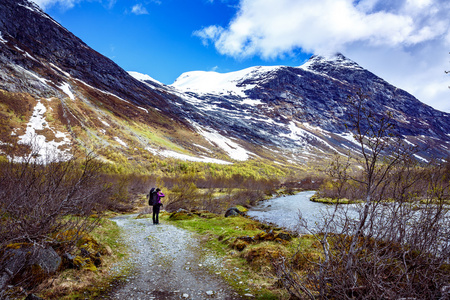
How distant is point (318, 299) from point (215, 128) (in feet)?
375

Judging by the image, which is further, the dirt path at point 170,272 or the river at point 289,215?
the river at point 289,215

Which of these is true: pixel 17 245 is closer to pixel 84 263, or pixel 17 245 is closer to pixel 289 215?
pixel 84 263

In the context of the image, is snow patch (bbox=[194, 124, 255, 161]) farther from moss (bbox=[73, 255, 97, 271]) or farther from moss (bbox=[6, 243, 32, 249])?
moss (bbox=[6, 243, 32, 249])

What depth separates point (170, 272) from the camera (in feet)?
19.5

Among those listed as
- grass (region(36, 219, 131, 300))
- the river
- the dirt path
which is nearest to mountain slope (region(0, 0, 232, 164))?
the dirt path

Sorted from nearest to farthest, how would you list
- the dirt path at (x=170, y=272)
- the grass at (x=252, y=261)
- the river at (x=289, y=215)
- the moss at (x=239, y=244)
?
the dirt path at (x=170, y=272)
the grass at (x=252, y=261)
the moss at (x=239, y=244)
the river at (x=289, y=215)

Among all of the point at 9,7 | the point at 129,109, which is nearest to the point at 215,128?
the point at 129,109

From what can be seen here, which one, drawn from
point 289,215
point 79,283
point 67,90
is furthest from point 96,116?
point 79,283

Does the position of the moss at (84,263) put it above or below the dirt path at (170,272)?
above

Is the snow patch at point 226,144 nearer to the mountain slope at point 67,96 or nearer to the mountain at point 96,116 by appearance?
the mountain at point 96,116

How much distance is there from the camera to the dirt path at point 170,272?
477 cm

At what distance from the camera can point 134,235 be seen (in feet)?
31.8

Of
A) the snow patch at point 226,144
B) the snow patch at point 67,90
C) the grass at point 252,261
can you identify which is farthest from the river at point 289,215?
the snow patch at point 67,90

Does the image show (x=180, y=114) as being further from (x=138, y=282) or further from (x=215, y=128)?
(x=138, y=282)
